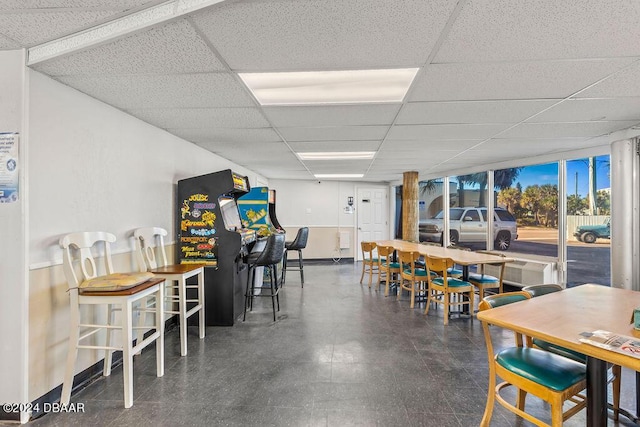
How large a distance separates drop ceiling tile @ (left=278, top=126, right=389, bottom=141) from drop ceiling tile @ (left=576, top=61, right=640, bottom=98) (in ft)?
5.77

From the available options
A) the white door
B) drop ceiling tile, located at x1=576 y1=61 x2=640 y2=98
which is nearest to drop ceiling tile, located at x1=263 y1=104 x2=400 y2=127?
drop ceiling tile, located at x1=576 y1=61 x2=640 y2=98

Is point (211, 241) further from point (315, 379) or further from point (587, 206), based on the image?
point (587, 206)

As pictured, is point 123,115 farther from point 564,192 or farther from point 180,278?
point 564,192

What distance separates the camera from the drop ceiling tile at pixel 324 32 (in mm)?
1428

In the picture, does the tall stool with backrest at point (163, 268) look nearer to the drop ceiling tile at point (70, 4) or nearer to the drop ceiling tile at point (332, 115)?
the drop ceiling tile at point (332, 115)

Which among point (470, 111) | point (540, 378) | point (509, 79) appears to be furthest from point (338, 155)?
point (540, 378)

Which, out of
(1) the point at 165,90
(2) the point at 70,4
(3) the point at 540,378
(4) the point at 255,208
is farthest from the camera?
(4) the point at 255,208

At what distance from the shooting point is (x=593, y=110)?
9.26ft

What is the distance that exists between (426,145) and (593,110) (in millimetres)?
1826

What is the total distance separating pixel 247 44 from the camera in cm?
173

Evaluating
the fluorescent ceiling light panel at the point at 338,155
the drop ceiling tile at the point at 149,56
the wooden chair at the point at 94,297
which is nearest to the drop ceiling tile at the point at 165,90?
the drop ceiling tile at the point at 149,56

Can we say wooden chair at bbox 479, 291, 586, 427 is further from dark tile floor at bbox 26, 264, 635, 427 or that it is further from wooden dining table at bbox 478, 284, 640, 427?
dark tile floor at bbox 26, 264, 635, 427

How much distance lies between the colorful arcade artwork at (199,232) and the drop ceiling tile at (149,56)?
185 centimetres

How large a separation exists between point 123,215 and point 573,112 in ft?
14.8
